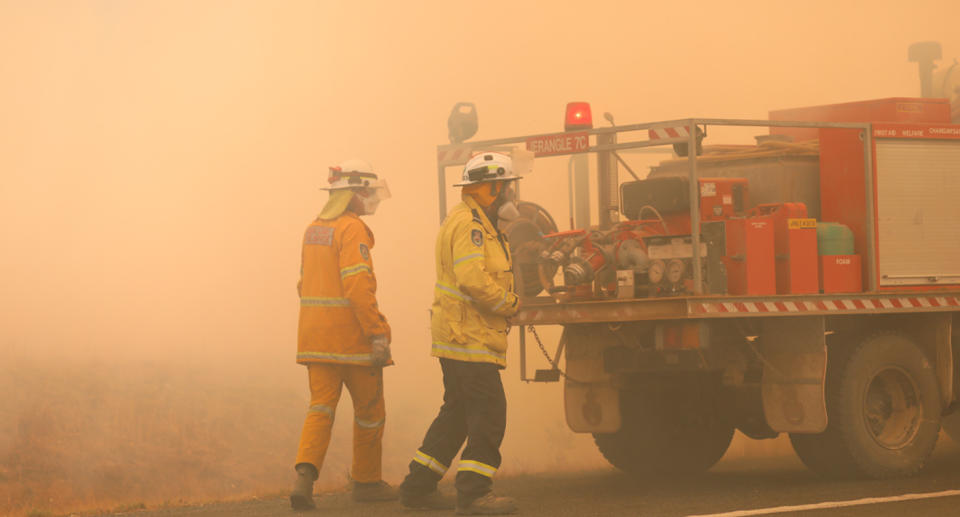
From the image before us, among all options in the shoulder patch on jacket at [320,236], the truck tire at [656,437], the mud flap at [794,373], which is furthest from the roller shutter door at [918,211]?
the shoulder patch on jacket at [320,236]

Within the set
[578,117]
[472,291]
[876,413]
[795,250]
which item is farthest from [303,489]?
[876,413]

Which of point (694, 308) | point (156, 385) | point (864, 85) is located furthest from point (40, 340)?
point (864, 85)

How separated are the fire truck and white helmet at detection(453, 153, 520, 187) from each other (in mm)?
715

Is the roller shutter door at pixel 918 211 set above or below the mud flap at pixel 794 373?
above

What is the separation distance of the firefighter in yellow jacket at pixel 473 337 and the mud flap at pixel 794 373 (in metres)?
2.09

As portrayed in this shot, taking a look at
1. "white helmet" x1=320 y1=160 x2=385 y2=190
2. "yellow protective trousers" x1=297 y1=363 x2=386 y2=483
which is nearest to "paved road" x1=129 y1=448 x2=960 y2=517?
"yellow protective trousers" x1=297 y1=363 x2=386 y2=483

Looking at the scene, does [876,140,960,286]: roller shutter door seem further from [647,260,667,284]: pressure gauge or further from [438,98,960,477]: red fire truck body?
[647,260,667,284]: pressure gauge

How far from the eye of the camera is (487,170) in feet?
22.0

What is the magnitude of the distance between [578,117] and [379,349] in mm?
2489

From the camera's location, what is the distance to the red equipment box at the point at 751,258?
7.55m

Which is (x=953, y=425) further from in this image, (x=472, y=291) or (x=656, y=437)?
(x=472, y=291)

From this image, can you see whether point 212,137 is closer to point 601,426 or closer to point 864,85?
point 864,85

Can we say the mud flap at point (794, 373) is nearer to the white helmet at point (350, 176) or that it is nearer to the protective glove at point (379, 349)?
the protective glove at point (379, 349)

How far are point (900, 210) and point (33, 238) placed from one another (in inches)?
592
